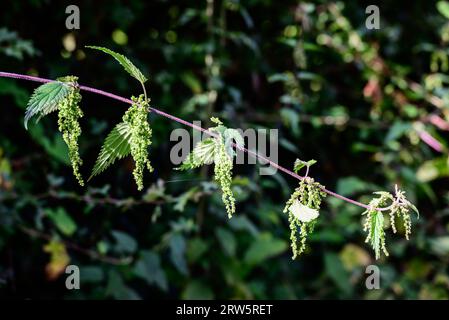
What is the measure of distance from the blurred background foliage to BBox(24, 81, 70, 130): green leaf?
0.59m

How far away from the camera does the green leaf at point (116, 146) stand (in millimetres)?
811

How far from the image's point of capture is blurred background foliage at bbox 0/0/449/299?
164cm

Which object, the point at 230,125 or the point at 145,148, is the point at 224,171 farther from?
the point at 230,125

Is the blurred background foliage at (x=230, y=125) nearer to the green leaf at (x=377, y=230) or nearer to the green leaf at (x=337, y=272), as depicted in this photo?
the green leaf at (x=337, y=272)

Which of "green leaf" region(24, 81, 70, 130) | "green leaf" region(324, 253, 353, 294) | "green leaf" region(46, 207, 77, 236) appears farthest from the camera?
"green leaf" region(324, 253, 353, 294)

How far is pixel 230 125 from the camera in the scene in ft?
5.91

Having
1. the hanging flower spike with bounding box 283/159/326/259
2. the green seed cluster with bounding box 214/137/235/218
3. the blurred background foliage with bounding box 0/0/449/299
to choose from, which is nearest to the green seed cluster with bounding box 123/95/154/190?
the green seed cluster with bounding box 214/137/235/218

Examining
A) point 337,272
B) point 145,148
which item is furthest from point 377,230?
point 337,272

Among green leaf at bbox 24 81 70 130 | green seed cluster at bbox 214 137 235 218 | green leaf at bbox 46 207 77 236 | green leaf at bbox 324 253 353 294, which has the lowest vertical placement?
green leaf at bbox 324 253 353 294

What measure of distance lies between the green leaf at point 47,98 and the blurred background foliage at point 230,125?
0.59 meters

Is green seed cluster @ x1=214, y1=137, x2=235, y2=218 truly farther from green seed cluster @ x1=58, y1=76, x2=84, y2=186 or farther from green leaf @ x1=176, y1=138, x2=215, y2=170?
green seed cluster @ x1=58, y1=76, x2=84, y2=186

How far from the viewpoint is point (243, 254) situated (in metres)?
1.87

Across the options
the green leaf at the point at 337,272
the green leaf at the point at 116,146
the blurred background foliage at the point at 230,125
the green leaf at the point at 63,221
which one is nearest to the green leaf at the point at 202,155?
the green leaf at the point at 116,146
